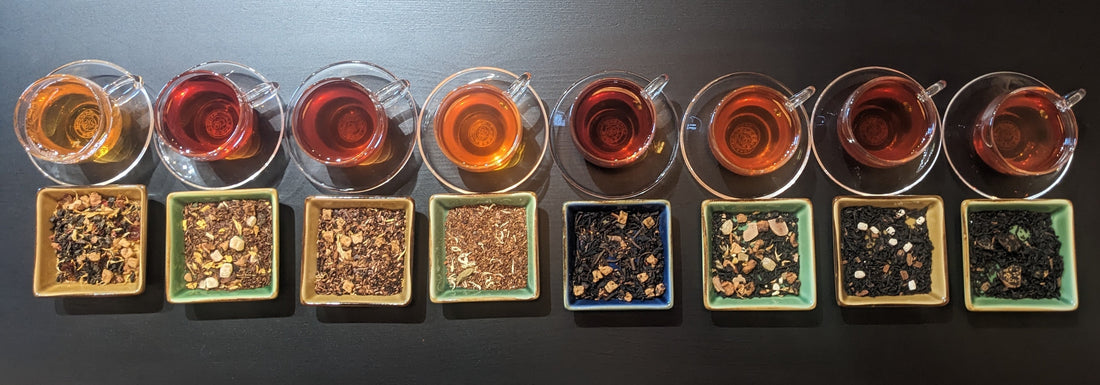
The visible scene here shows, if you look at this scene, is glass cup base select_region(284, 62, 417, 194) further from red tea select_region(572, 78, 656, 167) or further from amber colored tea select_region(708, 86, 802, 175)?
amber colored tea select_region(708, 86, 802, 175)

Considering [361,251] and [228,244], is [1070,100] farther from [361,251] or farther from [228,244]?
[228,244]

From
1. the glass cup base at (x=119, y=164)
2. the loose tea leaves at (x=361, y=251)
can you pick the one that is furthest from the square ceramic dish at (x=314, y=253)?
the glass cup base at (x=119, y=164)

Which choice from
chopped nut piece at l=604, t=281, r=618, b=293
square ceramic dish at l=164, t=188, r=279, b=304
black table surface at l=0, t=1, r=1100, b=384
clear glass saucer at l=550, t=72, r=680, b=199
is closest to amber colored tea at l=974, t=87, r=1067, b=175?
black table surface at l=0, t=1, r=1100, b=384

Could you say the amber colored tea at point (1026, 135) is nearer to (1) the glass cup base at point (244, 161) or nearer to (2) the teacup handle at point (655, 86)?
(2) the teacup handle at point (655, 86)

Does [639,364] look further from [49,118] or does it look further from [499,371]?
[49,118]

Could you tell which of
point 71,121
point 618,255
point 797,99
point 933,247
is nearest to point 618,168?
point 618,255

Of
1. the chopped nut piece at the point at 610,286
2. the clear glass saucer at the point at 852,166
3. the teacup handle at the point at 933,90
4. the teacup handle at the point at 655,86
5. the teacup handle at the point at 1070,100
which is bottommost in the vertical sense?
the chopped nut piece at the point at 610,286

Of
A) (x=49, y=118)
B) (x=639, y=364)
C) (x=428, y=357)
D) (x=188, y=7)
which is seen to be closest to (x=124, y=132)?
(x=49, y=118)
